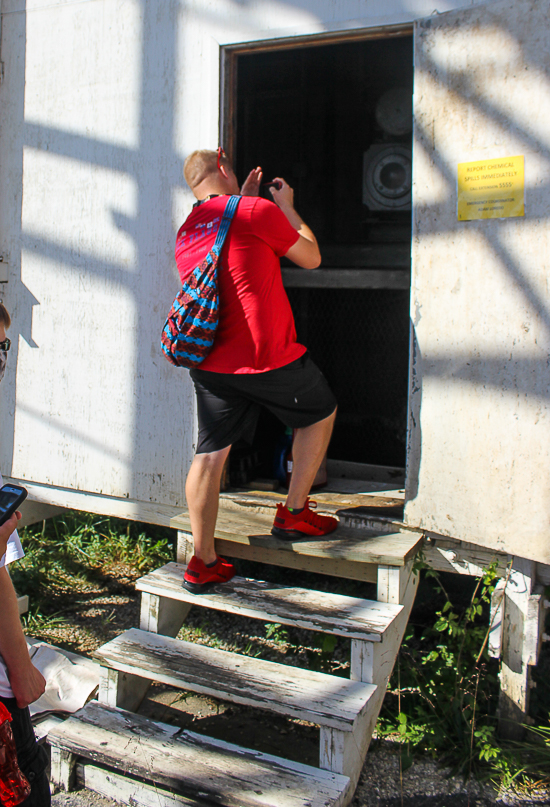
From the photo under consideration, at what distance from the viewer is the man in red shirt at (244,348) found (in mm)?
2621

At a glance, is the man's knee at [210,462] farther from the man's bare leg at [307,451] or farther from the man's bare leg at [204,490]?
the man's bare leg at [307,451]

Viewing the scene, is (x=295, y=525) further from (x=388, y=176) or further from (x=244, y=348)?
(x=388, y=176)

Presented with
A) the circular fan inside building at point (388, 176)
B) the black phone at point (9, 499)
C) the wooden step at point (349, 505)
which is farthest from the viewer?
the circular fan inside building at point (388, 176)

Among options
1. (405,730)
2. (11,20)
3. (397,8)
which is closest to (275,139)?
(11,20)

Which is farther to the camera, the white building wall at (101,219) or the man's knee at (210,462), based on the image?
the white building wall at (101,219)

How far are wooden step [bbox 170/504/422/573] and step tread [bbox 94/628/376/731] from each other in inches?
18.1

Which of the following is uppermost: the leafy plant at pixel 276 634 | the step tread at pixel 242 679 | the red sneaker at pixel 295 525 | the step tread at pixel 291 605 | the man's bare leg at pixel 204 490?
the man's bare leg at pixel 204 490

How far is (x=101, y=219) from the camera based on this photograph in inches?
140

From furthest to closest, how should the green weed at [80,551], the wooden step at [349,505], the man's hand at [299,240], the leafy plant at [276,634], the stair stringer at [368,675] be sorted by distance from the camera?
the green weed at [80,551] → the leafy plant at [276,634] → the wooden step at [349,505] → the man's hand at [299,240] → the stair stringer at [368,675]

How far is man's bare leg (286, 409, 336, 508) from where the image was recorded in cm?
283

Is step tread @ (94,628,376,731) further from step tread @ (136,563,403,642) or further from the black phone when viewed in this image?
the black phone

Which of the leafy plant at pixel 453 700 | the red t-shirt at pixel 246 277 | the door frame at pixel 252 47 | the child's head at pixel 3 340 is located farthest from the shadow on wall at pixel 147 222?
the child's head at pixel 3 340

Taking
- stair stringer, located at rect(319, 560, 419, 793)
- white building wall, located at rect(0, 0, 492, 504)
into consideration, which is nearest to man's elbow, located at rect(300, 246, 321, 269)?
white building wall, located at rect(0, 0, 492, 504)

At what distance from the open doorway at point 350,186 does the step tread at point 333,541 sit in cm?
164
